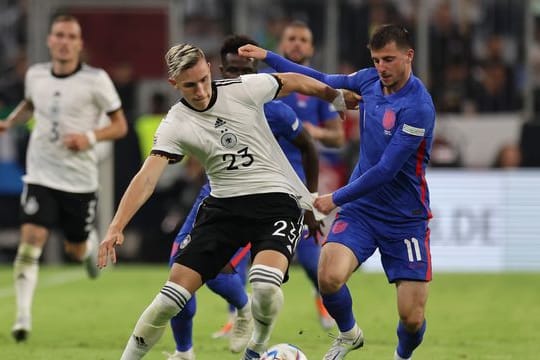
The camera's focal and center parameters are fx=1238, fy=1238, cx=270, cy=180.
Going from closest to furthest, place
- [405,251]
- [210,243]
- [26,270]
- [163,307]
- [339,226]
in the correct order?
[163,307], [210,243], [405,251], [339,226], [26,270]

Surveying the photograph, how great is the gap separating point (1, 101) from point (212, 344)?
397 inches

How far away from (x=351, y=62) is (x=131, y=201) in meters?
11.7

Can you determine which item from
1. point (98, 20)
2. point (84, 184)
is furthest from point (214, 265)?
point (98, 20)

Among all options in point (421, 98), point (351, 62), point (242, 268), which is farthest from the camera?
point (351, 62)

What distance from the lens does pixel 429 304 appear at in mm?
13195

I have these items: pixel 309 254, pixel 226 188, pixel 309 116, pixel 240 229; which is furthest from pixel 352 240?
pixel 309 116

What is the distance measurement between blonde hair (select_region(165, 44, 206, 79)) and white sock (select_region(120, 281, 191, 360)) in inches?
50.8

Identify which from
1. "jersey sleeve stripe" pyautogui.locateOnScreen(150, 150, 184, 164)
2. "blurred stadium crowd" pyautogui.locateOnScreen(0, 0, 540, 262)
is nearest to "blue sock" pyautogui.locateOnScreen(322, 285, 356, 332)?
"jersey sleeve stripe" pyautogui.locateOnScreen(150, 150, 184, 164)

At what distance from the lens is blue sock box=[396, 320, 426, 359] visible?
26.7 feet

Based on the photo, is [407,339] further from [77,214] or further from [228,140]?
[77,214]

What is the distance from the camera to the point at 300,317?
1214 centimetres

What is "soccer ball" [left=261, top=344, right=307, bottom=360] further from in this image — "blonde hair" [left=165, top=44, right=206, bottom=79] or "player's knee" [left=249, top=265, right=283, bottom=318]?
"blonde hair" [left=165, top=44, right=206, bottom=79]

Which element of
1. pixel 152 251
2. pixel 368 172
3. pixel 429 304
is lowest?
pixel 152 251

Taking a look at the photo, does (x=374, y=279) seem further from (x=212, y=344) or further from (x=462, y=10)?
(x=212, y=344)
